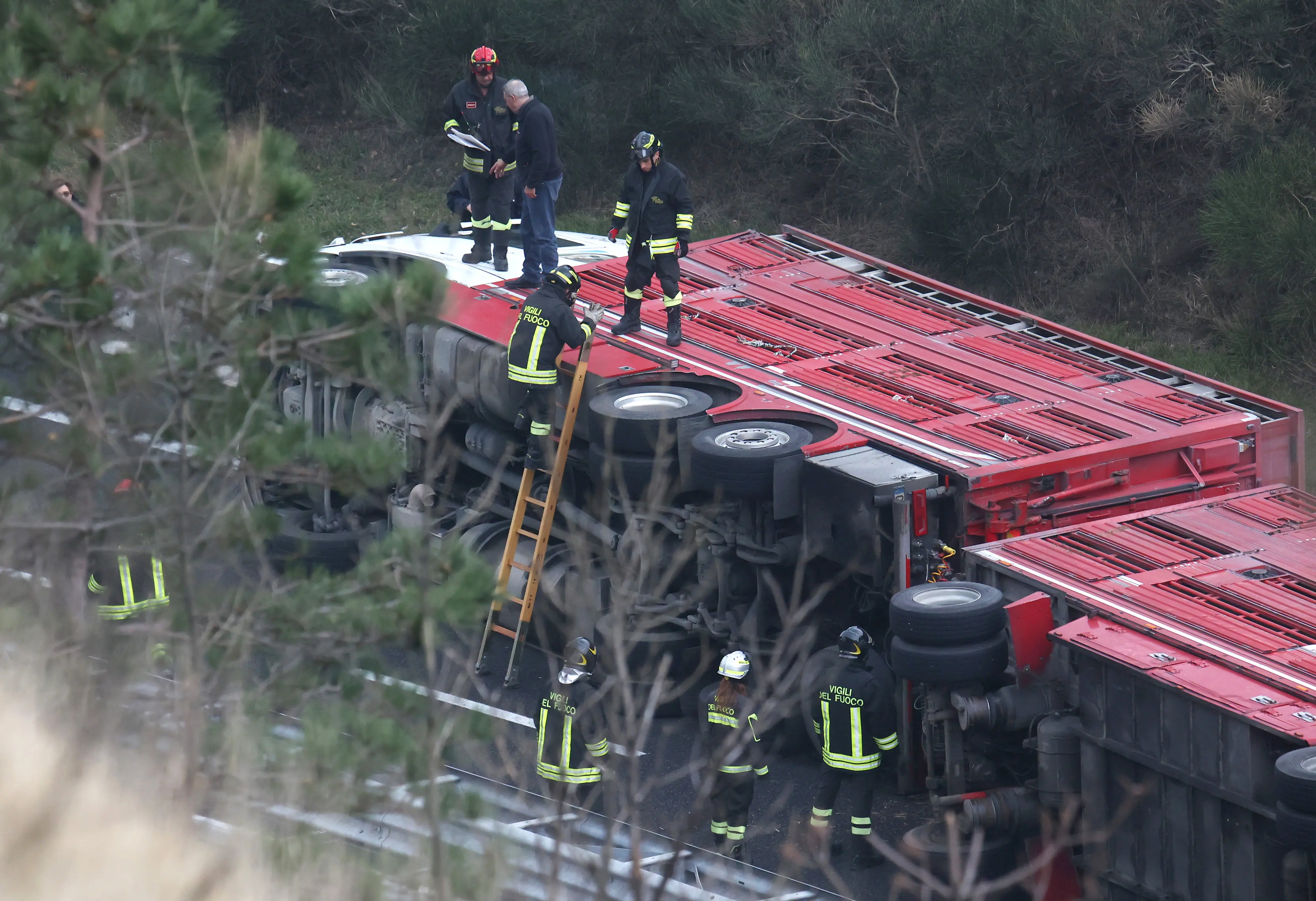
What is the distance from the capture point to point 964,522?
9.29 metres

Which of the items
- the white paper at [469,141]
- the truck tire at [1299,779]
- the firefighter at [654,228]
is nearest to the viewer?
the truck tire at [1299,779]

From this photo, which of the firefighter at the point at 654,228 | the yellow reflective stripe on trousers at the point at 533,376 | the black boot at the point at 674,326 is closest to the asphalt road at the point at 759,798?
the yellow reflective stripe on trousers at the point at 533,376

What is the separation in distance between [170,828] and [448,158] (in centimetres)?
1871

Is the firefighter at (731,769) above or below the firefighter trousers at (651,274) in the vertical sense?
below

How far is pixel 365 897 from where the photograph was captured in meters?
5.53

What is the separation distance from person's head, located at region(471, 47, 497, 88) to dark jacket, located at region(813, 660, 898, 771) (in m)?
6.01

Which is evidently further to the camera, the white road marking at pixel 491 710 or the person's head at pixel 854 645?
the white road marking at pixel 491 710

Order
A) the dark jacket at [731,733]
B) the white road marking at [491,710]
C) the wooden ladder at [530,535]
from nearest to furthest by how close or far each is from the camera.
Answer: the dark jacket at [731,733], the white road marking at [491,710], the wooden ladder at [530,535]

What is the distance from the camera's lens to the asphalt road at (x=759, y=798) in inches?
338

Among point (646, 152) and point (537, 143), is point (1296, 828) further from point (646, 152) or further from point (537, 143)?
point (537, 143)

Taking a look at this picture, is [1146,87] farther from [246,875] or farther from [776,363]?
[246,875]

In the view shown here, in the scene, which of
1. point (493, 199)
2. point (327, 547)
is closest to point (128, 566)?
point (327, 547)

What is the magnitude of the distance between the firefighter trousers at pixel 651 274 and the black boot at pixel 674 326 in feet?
0.12

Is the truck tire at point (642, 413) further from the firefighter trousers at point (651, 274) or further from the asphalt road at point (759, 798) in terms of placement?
the asphalt road at point (759, 798)
